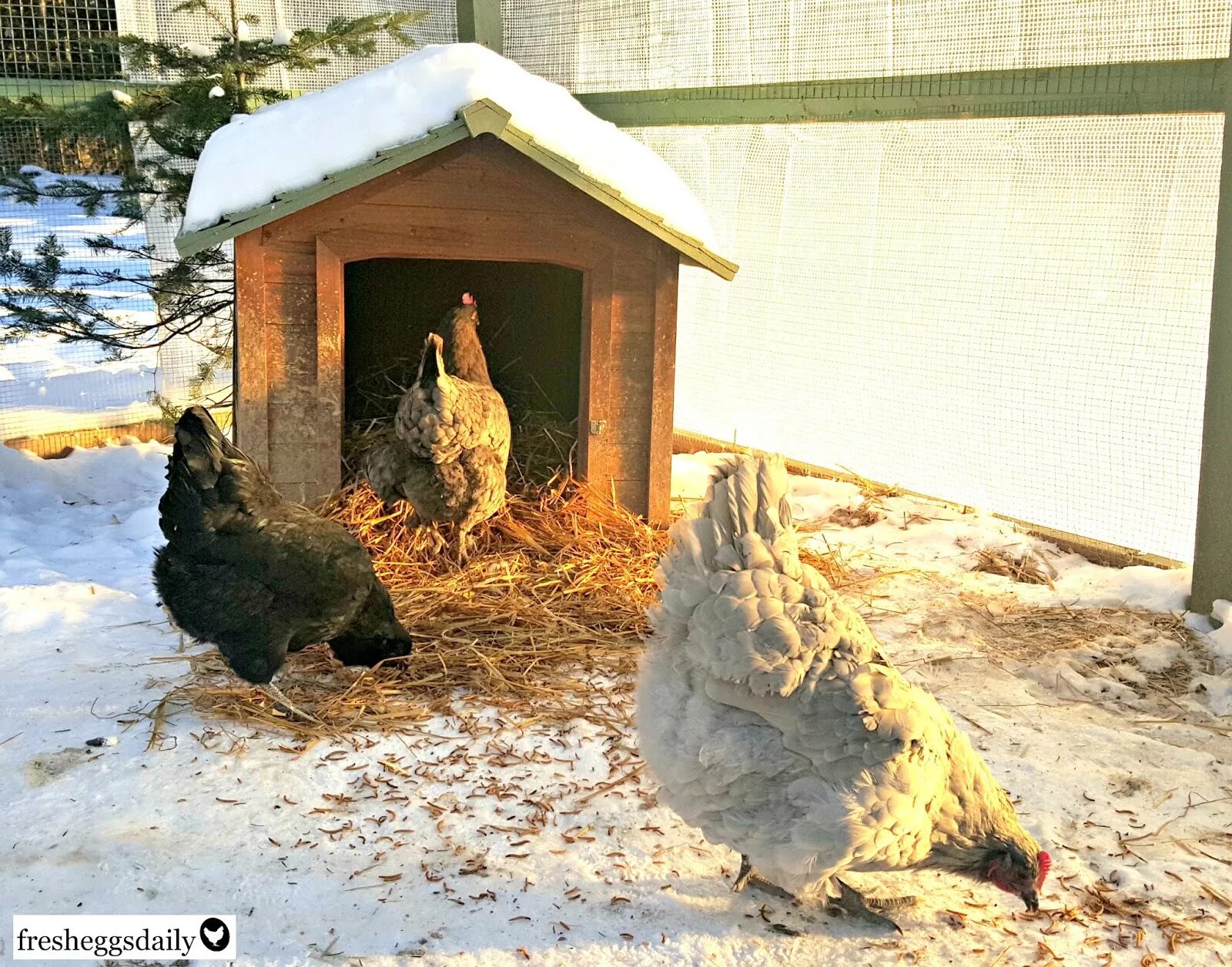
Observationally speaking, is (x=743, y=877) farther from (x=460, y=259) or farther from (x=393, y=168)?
(x=460, y=259)

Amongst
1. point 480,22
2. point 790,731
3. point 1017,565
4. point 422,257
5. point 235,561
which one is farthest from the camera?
point 480,22

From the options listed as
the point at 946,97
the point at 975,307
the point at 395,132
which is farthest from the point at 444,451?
the point at 946,97

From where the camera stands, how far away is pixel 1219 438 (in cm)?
425

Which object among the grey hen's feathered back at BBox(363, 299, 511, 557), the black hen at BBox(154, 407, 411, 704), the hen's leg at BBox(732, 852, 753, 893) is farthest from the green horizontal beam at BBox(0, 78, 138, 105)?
the hen's leg at BBox(732, 852, 753, 893)

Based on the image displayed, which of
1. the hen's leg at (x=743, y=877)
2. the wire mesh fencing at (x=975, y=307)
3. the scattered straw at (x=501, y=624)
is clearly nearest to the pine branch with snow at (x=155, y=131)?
the scattered straw at (x=501, y=624)

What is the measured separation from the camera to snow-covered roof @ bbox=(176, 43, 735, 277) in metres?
4.17

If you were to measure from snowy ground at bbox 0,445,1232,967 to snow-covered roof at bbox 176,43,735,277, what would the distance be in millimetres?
1802

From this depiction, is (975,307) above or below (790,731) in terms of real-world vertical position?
above

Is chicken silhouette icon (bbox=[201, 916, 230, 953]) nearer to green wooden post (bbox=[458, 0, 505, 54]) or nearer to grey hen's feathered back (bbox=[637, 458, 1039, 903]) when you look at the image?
grey hen's feathered back (bbox=[637, 458, 1039, 903])

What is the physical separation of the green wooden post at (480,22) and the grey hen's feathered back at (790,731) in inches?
198

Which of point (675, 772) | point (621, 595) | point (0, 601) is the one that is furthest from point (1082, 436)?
point (0, 601)

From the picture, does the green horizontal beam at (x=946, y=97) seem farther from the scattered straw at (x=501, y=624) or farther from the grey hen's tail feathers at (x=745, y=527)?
the grey hen's tail feathers at (x=745, y=527)

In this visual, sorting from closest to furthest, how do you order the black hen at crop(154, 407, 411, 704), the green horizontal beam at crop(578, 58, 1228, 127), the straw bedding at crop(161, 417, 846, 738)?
the black hen at crop(154, 407, 411, 704)
the straw bedding at crop(161, 417, 846, 738)
the green horizontal beam at crop(578, 58, 1228, 127)

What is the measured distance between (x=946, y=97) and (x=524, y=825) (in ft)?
13.3
